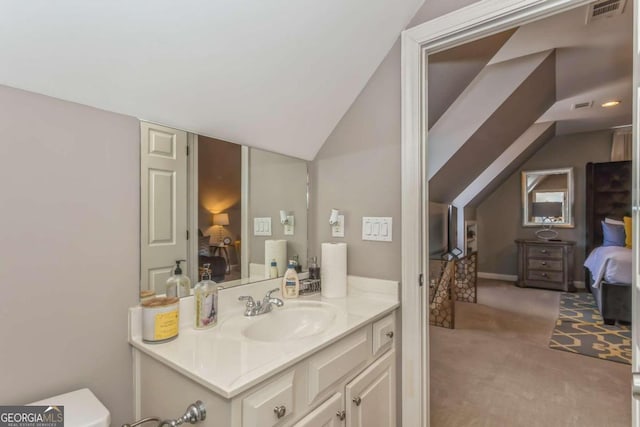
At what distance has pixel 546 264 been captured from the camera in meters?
4.81

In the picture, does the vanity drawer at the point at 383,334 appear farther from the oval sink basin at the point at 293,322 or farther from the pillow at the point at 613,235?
the pillow at the point at 613,235

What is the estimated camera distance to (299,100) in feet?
4.70

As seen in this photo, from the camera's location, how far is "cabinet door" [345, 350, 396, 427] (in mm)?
1121

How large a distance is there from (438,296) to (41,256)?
10.4 feet

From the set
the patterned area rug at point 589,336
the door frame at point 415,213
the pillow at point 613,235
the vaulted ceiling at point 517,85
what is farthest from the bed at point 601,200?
the door frame at point 415,213

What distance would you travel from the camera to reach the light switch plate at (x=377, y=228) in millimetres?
1481

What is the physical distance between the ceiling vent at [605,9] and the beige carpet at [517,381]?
7.86ft

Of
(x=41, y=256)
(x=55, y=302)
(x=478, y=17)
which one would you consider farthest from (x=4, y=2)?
(x=478, y=17)

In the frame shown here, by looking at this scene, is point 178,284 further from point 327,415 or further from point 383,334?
point 383,334

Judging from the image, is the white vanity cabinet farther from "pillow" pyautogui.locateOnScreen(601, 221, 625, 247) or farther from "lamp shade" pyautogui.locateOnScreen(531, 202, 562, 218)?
"lamp shade" pyautogui.locateOnScreen(531, 202, 562, 218)

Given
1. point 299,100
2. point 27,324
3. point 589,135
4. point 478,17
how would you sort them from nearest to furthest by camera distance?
point 27,324 < point 478,17 < point 299,100 < point 589,135

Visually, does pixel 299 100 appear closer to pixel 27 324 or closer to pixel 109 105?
pixel 109 105

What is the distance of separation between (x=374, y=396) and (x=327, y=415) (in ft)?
1.05

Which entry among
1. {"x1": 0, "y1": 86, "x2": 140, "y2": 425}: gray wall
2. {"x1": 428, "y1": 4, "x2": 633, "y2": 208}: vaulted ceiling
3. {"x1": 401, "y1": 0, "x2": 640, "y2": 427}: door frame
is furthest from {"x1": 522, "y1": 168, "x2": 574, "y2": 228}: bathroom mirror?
{"x1": 0, "y1": 86, "x2": 140, "y2": 425}: gray wall
